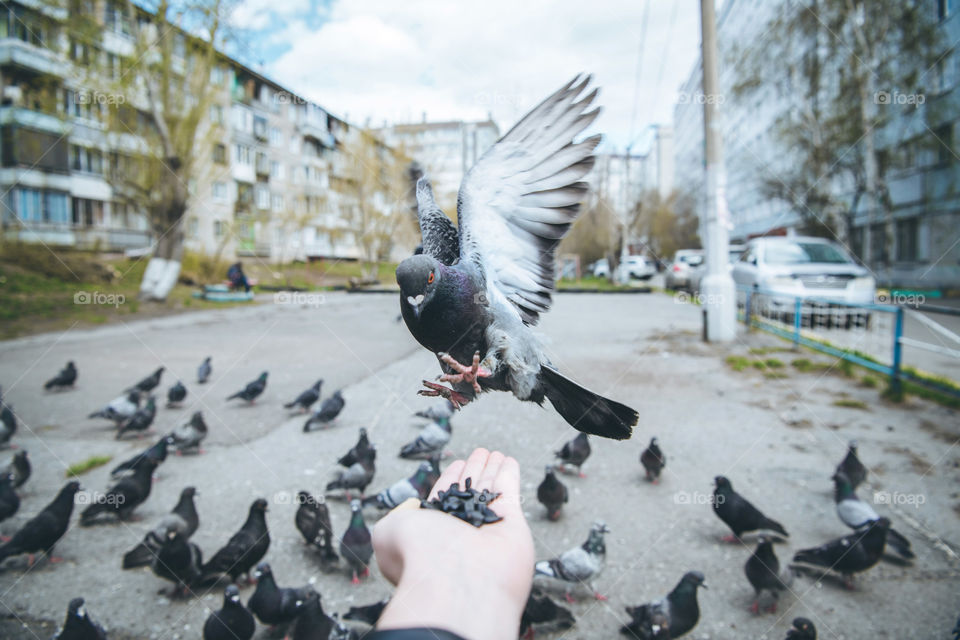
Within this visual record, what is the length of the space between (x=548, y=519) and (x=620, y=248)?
312cm

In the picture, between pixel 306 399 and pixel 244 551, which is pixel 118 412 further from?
pixel 244 551

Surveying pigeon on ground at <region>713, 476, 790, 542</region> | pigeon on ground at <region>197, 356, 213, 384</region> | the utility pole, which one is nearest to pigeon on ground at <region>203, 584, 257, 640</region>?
pigeon on ground at <region>713, 476, 790, 542</region>

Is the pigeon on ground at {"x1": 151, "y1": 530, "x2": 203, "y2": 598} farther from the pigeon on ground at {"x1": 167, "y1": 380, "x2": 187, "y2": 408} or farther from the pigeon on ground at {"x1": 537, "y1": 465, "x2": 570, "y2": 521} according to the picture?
the pigeon on ground at {"x1": 167, "y1": 380, "x2": 187, "y2": 408}

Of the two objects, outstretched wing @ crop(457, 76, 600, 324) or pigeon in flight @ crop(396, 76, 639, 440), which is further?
outstretched wing @ crop(457, 76, 600, 324)

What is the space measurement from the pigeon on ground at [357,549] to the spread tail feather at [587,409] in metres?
2.99

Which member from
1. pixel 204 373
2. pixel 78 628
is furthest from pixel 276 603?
pixel 204 373

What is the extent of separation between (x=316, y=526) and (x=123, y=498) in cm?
189

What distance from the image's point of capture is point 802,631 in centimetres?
294

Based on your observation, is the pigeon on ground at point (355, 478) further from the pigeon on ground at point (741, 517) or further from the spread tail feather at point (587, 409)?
the spread tail feather at point (587, 409)

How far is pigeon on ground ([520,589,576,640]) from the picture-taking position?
3221 mm

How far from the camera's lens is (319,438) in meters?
6.55

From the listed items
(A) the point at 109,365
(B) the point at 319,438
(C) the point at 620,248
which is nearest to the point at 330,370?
(B) the point at 319,438

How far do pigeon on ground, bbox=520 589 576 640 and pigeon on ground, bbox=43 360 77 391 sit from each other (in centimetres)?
852

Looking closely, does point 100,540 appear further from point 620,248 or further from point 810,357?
point 810,357
